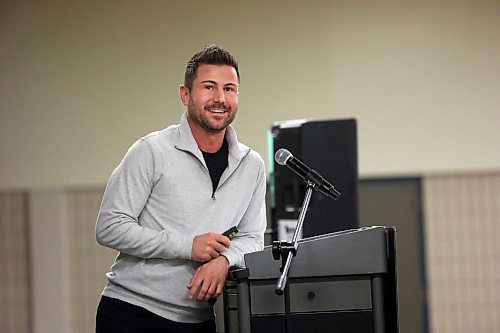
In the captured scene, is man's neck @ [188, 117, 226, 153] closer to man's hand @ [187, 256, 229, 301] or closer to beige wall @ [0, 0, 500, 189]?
man's hand @ [187, 256, 229, 301]

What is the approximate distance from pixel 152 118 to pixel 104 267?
0.98 meters

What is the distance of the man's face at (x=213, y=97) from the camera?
2369mm

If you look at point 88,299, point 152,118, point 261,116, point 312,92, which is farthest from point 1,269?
point 312,92

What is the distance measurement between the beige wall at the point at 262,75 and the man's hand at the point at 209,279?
10.5 ft

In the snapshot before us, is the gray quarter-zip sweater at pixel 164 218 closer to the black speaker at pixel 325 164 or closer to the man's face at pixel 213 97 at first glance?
the man's face at pixel 213 97

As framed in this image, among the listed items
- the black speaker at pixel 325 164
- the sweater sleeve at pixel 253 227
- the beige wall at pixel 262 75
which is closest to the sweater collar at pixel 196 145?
the sweater sleeve at pixel 253 227

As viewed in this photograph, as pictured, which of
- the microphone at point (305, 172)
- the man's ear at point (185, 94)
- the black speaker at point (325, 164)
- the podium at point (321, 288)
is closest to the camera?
the podium at point (321, 288)

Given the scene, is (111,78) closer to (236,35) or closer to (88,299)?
(236,35)

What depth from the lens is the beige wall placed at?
549 cm

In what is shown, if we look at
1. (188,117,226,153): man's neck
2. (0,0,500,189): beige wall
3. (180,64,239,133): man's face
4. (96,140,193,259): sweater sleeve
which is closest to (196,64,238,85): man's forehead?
(180,64,239,133): man's face

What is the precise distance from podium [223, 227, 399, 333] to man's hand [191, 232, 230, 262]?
0.26 feet

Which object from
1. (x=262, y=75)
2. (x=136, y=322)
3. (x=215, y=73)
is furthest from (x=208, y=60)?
(x=262, y=75)

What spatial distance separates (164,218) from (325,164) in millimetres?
1658

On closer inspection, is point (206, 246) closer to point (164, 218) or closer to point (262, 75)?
point (164, 218)
